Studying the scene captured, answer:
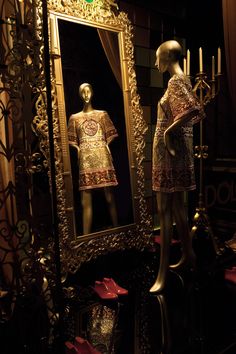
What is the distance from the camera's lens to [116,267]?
7.89ft

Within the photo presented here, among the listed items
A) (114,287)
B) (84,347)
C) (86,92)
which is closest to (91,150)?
(86,92)

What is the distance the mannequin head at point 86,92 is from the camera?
214 cm

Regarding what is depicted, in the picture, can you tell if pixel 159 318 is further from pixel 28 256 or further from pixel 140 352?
pixel 28 256

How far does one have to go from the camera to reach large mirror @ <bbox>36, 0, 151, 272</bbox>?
2.02 m

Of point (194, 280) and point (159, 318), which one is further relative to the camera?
point (194, 280)

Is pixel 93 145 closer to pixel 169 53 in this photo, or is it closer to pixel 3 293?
pixel 169 53

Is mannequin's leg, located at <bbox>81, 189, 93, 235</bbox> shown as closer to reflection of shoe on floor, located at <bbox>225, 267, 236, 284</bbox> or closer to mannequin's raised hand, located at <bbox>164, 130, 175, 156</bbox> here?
mannequin's raised hand, located at <bbox>164, 130, 175, 156</bbox>

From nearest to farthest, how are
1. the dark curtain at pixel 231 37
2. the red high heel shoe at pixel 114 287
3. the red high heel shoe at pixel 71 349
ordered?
1. the red high heel shoe at pixel 71 349
2. the red high heel shoe at pixel 114 287
3. the dark curtain at pixel 231 37

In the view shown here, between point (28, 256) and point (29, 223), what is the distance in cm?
14

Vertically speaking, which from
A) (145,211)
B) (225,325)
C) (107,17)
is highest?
(107,17)

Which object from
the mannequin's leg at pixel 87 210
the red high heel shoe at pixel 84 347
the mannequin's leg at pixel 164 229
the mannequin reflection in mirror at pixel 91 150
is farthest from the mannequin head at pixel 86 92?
the red high heel shoe at pixel 84 347

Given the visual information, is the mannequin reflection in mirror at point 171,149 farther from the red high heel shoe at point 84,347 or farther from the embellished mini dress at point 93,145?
the red high heel shoe at point 84,347

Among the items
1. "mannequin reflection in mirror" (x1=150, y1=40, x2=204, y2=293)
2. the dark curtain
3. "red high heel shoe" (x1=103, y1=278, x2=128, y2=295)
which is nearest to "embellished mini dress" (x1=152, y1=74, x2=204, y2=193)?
"mannequin reflection in mirror" (x1=150, y1=40, x2=204, y2=293)

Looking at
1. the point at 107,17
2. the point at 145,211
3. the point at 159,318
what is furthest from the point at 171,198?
the point at 107,17
